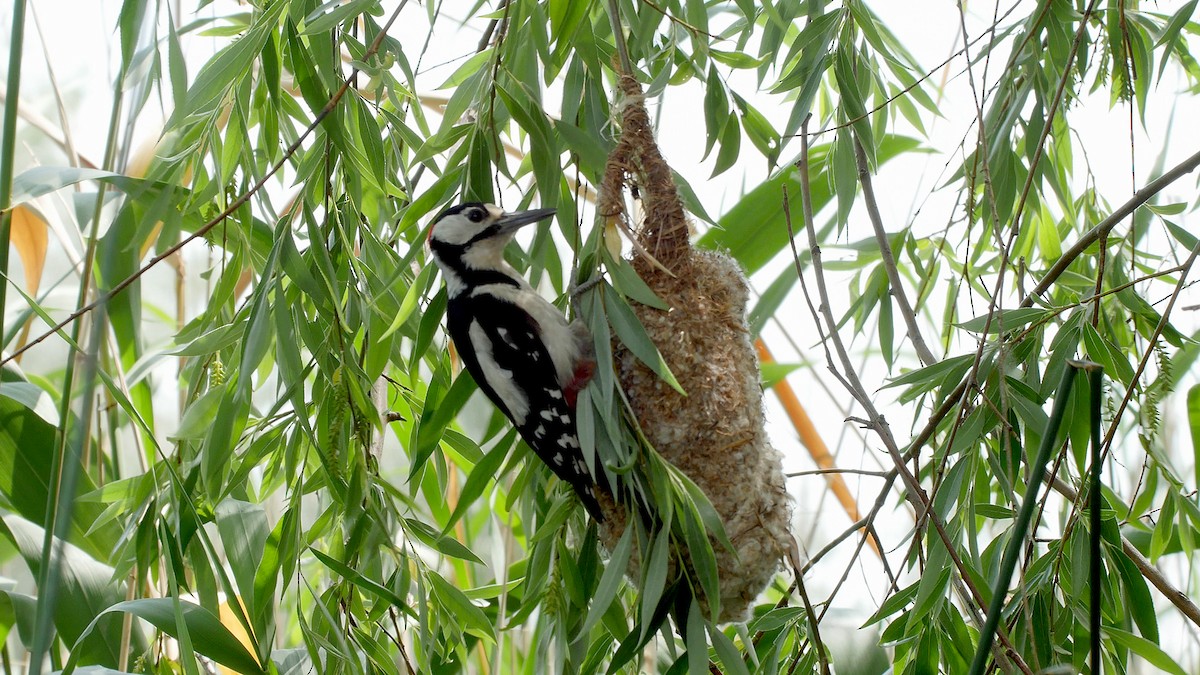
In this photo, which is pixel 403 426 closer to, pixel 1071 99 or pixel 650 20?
pixel 650 20

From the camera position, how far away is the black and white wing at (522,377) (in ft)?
6.33

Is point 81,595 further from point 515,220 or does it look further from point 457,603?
point 515,220

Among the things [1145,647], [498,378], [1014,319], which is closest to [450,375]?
[498,378]

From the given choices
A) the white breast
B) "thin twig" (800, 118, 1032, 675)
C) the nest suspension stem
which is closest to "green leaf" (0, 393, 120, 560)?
the white breast

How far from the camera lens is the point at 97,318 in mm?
853

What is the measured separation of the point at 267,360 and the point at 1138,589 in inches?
69.2

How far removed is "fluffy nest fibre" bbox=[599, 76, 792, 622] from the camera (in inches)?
74.5

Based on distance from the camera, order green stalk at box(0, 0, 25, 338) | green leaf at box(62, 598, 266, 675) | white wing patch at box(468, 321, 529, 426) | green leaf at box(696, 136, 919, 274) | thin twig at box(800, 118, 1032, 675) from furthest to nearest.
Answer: green leaf at box(696, 136, 919, 274) < white wing patch at box(468, 321, 529, 426) < green leaf at box(62, 598, 266, 675) < thin twig at box(800, 118, 1032, 675) < green stalk at box(0, 0, 25, 338)

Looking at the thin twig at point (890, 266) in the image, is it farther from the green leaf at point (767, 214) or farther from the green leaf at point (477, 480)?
the green leaf at point (477, 480)

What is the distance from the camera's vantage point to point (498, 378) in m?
2.11

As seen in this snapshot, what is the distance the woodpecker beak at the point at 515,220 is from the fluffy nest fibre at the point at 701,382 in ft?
0.54

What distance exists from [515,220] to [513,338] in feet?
0.84

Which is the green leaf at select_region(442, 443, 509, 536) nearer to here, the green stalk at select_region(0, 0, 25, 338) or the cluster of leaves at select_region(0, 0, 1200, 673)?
the cluster of leaves at select_region(0, 0, 1200, 673)

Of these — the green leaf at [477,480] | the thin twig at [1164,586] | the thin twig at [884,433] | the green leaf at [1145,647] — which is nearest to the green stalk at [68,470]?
the green leaf at [477,480]
